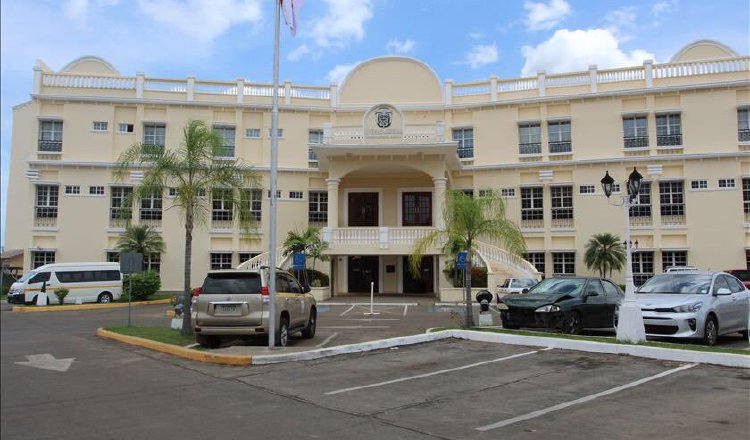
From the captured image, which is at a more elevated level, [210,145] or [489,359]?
[210,145]

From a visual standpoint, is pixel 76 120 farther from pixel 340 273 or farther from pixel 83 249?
pixel 340 273

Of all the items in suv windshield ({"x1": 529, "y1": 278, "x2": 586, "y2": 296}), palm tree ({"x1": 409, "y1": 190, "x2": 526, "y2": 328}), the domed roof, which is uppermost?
the domed roof

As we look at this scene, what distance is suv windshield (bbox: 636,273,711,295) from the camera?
12797mm

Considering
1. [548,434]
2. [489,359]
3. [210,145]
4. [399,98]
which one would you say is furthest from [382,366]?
[399,98]

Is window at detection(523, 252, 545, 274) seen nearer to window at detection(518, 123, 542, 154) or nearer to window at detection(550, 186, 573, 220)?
window at detection(550, 186, 573, 220)

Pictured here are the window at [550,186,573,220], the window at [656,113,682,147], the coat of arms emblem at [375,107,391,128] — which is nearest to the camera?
the coat of arms emblem at [375,107,391,128]

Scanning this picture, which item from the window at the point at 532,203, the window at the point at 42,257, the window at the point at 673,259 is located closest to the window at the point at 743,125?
the window at the point at 673,259

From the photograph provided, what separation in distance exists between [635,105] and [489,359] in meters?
25.4

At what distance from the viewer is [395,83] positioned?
34.3 m

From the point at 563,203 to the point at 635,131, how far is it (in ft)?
18.3

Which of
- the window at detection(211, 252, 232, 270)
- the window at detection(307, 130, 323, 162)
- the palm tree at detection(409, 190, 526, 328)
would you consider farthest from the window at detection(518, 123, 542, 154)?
the window at detection(211, 252, 232, 270)

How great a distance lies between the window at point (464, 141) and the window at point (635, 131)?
8.41 meters

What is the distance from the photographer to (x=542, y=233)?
32000mm

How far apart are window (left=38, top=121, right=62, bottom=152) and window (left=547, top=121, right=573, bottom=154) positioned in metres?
28.3
